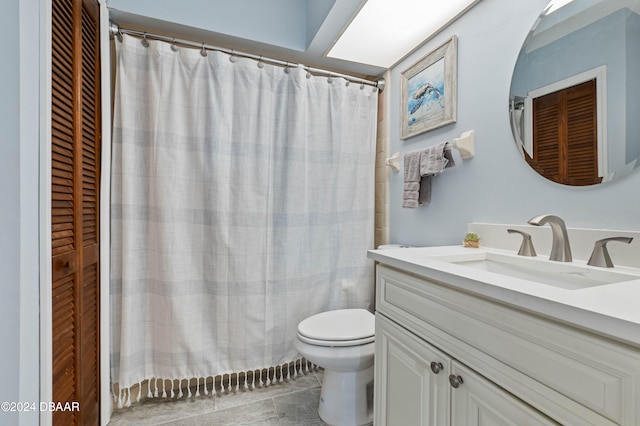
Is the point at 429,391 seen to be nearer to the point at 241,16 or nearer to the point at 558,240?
the point at 558,240

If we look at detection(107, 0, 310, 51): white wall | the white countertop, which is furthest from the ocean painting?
the white countertop

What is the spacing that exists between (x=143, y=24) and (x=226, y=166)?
0.87m

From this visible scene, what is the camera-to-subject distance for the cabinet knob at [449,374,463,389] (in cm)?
72

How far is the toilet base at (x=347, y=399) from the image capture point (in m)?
1.38

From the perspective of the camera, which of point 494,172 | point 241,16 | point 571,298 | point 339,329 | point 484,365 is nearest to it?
point 571,298

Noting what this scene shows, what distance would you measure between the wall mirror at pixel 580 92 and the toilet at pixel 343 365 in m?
1.04

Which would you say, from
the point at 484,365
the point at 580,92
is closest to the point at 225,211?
the point at 484,365

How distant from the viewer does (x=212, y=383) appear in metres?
1.75

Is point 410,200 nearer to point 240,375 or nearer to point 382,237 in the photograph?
point 382,237

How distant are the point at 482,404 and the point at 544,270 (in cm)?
49

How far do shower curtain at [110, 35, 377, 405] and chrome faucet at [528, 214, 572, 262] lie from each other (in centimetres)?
114

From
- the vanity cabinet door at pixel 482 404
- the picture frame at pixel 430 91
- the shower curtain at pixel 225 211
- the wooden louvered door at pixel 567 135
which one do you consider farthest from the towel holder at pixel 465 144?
the vanity cabinet door at pixel 482 404

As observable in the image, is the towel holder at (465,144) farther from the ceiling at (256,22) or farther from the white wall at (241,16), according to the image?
the white wall at (241,16)

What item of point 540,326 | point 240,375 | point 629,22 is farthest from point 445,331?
point 240,375
